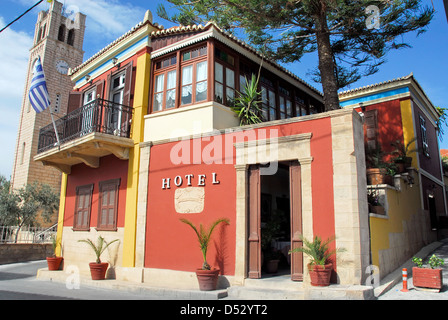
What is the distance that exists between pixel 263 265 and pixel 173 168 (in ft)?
11.9

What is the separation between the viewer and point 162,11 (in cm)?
1217

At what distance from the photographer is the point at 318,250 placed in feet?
23.2

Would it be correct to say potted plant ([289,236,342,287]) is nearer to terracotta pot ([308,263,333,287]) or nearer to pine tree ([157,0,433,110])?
terracotta pot ([308,263,333,287])

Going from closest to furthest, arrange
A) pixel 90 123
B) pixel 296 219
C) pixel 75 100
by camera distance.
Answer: pixel 296 219
pixel 90 123
pixel 75 100

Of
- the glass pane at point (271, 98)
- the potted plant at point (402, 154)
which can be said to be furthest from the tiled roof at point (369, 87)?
the glass pane at point (271, 98)

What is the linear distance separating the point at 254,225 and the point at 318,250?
5.89ft

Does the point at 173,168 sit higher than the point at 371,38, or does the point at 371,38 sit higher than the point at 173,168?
the point at 371,38

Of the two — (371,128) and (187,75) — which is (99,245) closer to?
(187,75)

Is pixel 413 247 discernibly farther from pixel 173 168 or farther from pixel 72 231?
pixel 72 231

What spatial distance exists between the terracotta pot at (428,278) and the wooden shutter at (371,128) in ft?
25.0

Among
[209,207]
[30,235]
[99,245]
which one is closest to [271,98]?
[209,207]

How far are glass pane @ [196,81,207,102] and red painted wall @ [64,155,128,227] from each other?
3.17m

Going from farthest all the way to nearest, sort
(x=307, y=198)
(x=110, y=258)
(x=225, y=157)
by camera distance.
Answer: (x=110, y=258) < (x=225, y=157) < (x=307, y=198)
